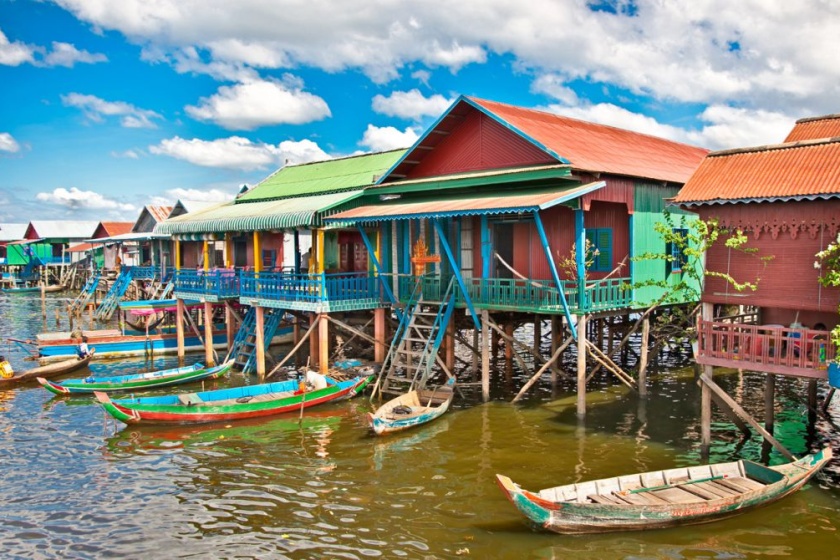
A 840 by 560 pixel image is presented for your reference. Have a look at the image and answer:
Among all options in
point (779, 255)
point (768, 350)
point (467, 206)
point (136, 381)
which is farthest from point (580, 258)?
point (136, 381)

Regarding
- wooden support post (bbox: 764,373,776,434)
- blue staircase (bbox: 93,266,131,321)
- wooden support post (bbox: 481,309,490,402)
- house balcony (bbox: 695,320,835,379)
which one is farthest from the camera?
blue staircase (bbox: 93,266,131,321)

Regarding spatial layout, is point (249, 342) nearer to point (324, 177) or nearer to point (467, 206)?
point (324, 177)

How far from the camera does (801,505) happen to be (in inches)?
512

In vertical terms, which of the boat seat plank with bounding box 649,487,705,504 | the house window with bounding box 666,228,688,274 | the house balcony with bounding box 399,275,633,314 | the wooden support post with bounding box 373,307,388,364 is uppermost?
the house window with bounding box 666,228,688,274

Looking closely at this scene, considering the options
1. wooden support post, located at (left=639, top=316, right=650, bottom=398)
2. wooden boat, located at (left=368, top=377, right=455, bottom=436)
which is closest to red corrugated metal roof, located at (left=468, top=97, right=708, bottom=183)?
wooden support post, located at (left=639, top=316, right=650, bottom=398)

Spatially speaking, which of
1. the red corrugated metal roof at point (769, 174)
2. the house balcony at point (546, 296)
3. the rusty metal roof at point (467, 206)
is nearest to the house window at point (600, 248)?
the house balcony at point (546, 296)

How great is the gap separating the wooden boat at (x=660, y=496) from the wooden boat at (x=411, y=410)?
5.84 metres

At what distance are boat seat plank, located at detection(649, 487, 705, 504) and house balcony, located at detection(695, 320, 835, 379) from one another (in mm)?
3164

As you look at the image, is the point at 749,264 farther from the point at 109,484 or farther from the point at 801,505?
the point at 109,484

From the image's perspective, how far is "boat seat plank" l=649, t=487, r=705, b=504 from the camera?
12.1 meters

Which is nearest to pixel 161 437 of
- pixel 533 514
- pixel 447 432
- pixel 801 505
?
pixel 447 432

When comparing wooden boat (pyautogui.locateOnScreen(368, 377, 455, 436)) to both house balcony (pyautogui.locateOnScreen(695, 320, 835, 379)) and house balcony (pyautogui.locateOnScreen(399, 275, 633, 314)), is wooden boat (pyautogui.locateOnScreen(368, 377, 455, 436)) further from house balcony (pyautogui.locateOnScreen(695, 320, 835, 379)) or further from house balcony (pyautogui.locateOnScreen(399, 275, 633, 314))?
house balcony (pyautogui.locateOnScreen(695, 320, 835, 379))

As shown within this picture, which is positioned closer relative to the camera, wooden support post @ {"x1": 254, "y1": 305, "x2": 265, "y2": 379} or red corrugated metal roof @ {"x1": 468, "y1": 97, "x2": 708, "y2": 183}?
red corrugated metal roof @ {"x1": 468, "y1": 97, "x2": 708, "y2": 183}

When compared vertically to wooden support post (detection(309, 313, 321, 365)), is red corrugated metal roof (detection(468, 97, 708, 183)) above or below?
above
